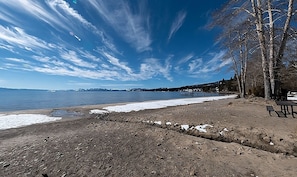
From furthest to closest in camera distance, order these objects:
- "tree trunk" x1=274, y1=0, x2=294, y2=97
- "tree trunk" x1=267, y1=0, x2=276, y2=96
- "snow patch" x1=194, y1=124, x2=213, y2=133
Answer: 1. "tree trunk" x1=267, y1=0, x2=276, y2=96
2. "tree trunk" x1=274, y1=0, x2=294, y2=97
3. "snow patch" x1=194, y1=124, x2=213, y2=133

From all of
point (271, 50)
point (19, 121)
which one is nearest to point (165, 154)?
point (271, 50)

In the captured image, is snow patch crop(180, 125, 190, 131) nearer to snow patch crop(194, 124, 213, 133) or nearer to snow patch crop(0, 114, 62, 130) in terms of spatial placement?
snow patch crop(194, 124, 213, 133)

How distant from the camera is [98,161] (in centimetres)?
413

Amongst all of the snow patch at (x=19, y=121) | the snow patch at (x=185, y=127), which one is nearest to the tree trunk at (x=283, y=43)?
the snow patch at (x=185, y=127)

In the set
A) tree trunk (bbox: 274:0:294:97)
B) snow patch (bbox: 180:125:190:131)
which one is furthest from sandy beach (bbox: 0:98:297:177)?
tree trunk (bbox: 274:0:294:97)

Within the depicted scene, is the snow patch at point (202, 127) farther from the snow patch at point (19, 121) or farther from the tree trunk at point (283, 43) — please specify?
the snow patch at point (19, 121)

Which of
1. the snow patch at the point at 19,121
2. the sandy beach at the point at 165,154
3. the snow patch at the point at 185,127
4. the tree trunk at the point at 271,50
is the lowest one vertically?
the snow patch at the point at 19,121

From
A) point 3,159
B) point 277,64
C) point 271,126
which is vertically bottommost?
point 3,159

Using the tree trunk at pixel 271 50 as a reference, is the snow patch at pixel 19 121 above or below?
below

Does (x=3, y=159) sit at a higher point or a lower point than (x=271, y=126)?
lower

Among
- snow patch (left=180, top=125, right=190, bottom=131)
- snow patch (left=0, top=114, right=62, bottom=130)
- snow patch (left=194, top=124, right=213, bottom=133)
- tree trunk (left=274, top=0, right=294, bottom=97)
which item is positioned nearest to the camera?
snow patch (left=194, top=124, right=213, bottom=133)

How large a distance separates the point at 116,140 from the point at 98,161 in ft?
5.64

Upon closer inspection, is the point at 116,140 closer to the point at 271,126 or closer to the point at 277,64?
the point at 271,126

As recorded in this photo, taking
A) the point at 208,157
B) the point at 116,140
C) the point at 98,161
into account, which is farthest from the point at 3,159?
the point at 208,157
